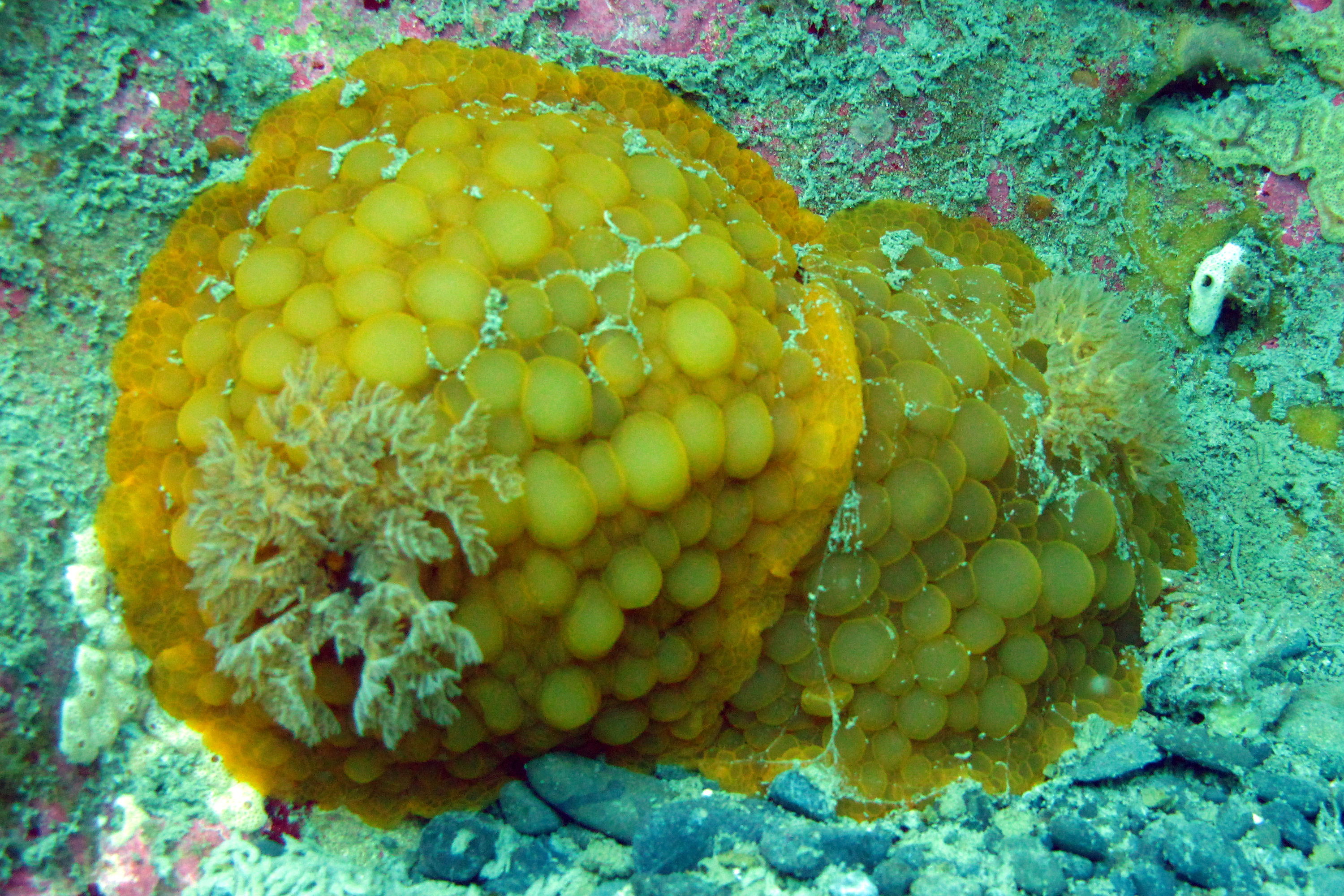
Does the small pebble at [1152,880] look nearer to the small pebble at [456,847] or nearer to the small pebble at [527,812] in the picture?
the small pebble at [527,812]

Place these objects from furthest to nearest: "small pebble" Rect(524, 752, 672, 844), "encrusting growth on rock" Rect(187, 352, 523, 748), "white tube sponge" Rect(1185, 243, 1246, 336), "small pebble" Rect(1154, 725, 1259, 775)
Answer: "white tube sponge" Rect(1185, 243, 1246, 336)
"small pebble" Rect(1154, 725, 1259, 775)
"small pebble" Rect(524, 752, 672, 844)
"encrusting growth on rock" Rect(187, 352, 523, 748)

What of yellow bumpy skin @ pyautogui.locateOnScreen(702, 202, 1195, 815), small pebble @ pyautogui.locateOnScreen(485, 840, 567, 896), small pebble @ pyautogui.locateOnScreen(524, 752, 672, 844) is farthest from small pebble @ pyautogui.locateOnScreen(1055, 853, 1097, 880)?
small pebble @ pyautogui.locateOnScreen(485, 840, 567, 896)

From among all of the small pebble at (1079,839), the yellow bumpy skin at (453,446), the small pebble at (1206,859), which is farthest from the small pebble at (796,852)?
the small pebble at (1206,859)

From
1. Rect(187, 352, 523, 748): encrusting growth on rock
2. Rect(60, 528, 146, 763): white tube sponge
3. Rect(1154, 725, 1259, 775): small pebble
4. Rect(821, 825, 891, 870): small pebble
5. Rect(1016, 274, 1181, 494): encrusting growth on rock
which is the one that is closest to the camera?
Rect(187, 352, 523, 748): encrusting growth on rock

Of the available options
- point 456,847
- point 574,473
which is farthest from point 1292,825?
point 456,847

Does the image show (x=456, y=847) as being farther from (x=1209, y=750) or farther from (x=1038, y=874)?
(x=1209, y=750)

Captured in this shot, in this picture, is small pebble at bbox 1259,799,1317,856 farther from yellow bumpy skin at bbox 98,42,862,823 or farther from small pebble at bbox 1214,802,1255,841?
yellow bumpy skin at bbox 98,42,862,823

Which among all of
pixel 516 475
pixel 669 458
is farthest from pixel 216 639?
pixel 669 458
